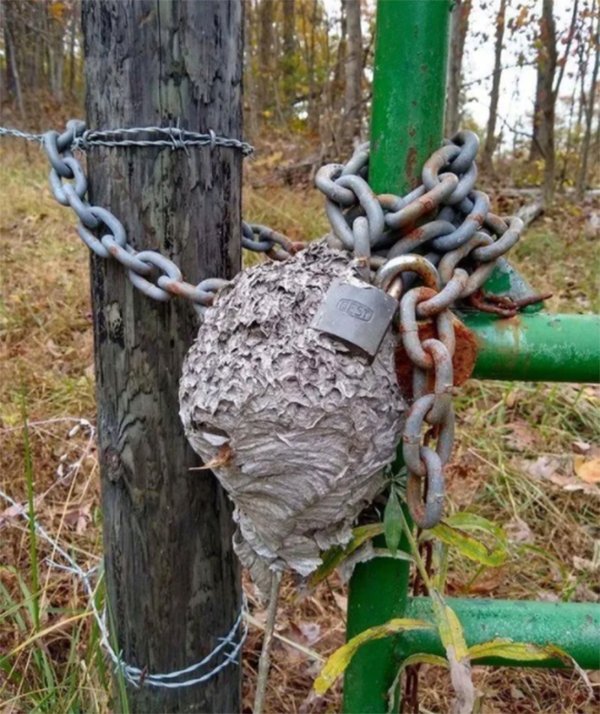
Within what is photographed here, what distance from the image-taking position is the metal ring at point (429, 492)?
2.56ft

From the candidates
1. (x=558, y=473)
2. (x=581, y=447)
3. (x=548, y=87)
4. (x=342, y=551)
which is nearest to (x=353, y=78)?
(x=548, y=87)

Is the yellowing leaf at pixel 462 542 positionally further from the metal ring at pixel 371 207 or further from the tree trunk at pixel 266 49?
the tree trunk at pixel 266 49

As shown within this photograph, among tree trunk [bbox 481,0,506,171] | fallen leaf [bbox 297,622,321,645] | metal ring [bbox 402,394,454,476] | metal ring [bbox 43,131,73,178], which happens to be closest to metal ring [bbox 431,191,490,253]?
metal ring [bbox 402,394,454,476]

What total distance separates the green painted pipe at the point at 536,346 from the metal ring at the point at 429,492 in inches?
9.1

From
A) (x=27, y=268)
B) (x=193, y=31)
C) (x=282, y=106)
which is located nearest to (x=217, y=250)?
(x=193, y=31)

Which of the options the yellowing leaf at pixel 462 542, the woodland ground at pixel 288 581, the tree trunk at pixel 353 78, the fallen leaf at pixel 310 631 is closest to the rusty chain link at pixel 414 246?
the yellowing leaf at pixel 462 542

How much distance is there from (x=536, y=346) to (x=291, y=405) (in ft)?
1.24

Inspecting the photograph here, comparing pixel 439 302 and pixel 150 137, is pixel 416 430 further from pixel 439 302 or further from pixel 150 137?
pixel 150 137

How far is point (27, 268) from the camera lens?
428cm

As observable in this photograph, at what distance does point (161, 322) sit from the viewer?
112 cm

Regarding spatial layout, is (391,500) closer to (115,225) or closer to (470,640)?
(470,640)

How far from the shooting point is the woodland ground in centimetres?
170

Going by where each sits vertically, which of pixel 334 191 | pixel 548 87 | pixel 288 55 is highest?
pixel 288 55

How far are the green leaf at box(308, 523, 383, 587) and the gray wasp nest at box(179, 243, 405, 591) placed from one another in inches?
1.2
